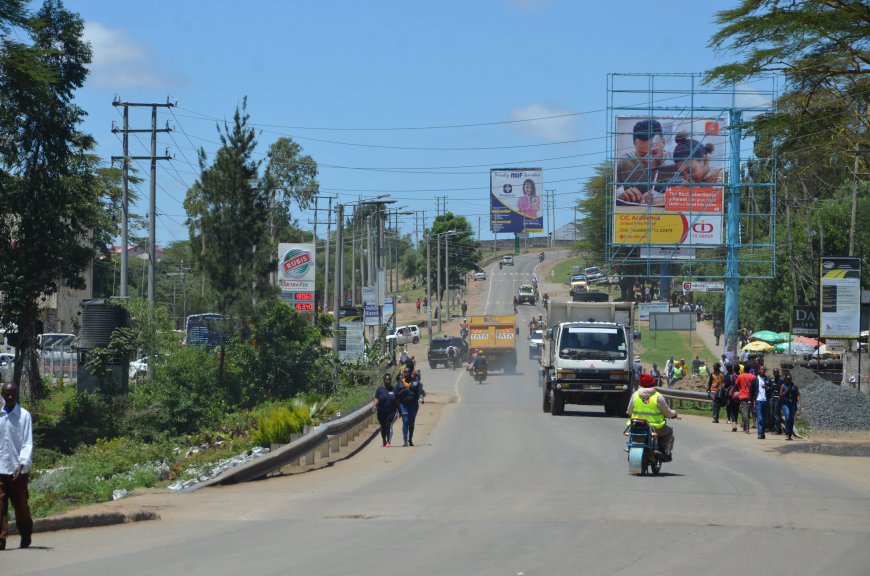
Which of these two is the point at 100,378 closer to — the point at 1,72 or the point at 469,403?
the point at 1,72

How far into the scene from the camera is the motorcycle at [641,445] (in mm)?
17359

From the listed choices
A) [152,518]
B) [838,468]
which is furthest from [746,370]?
[152,518]

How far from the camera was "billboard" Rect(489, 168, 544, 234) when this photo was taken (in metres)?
92.7

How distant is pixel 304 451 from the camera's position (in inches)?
757

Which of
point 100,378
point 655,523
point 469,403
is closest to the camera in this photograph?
point 655,523

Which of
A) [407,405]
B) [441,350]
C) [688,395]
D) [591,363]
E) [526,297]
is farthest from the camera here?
[526,297]

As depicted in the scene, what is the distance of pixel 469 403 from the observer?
1665 inches

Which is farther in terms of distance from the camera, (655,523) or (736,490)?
(736,490)

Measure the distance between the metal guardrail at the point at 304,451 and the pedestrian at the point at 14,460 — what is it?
5.19m

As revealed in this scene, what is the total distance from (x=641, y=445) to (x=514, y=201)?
76.5 metres

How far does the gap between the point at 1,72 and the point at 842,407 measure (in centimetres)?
2231

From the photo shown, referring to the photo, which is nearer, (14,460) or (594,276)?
(14,460)

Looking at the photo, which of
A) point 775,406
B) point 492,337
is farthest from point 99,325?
point 492,337

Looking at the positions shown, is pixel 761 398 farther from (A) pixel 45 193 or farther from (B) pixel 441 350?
(B) pixel 441 350
